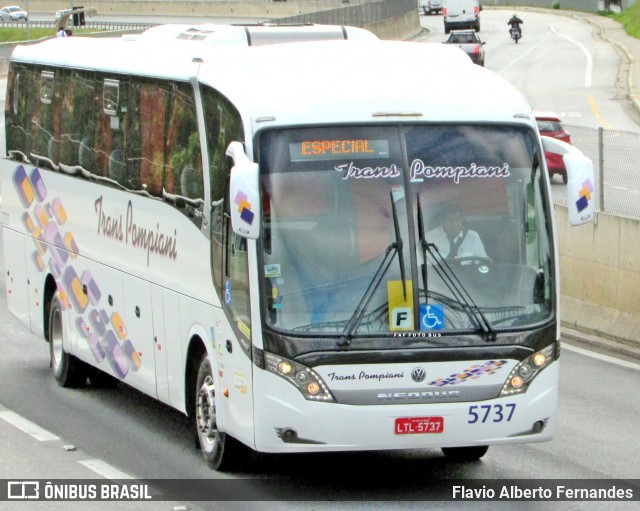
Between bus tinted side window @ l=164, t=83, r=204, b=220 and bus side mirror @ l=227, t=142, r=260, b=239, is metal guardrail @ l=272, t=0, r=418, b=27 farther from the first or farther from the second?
bus side mirror @ l=227, t=142, r=260, b=239

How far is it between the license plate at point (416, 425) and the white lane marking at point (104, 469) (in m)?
2.13

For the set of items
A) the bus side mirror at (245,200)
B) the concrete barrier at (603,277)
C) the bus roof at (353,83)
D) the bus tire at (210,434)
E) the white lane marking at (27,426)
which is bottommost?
the concrete barrier at (603,277)

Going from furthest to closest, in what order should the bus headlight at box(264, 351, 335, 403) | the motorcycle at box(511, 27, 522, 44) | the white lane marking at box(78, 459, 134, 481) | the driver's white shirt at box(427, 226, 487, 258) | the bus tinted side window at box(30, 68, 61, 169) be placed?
the motorcycle at box(511, 27, 522, 44)
the bus tinted side window at box(30, 68, 61, 169)
the white lane marking at box(78, 459, 134, 481)
the driver's white shirt at box(427, 226, 487, 258)
the bus headlight at box(264, 351, 335, 403)

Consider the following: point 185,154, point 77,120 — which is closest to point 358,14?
point 77,120

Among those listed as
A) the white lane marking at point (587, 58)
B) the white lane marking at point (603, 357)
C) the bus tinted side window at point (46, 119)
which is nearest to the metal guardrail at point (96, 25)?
the white lane marking at point (587, 58)

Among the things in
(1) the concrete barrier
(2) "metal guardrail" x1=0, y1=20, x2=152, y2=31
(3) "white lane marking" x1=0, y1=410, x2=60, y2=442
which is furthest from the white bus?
(2) "metal guardrail" x1=0, y1=20, x2=152, y2=31

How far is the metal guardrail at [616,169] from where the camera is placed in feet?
60.6

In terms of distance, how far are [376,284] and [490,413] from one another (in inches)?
45.8

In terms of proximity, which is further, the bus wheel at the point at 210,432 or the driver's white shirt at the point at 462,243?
the bus wheel at the point at 210,432

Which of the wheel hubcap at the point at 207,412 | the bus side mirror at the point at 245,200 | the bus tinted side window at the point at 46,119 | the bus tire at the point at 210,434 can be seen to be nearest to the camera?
the bus side mirror at the point at 245,200

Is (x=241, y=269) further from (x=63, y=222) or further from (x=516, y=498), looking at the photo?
(x=63, y=222)

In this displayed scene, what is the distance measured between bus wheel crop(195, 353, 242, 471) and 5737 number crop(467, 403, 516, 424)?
6.15ft

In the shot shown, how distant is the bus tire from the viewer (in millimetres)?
11055

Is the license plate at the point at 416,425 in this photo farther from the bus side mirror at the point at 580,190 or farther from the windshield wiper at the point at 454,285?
the bus side mirror at the point at 580,190
